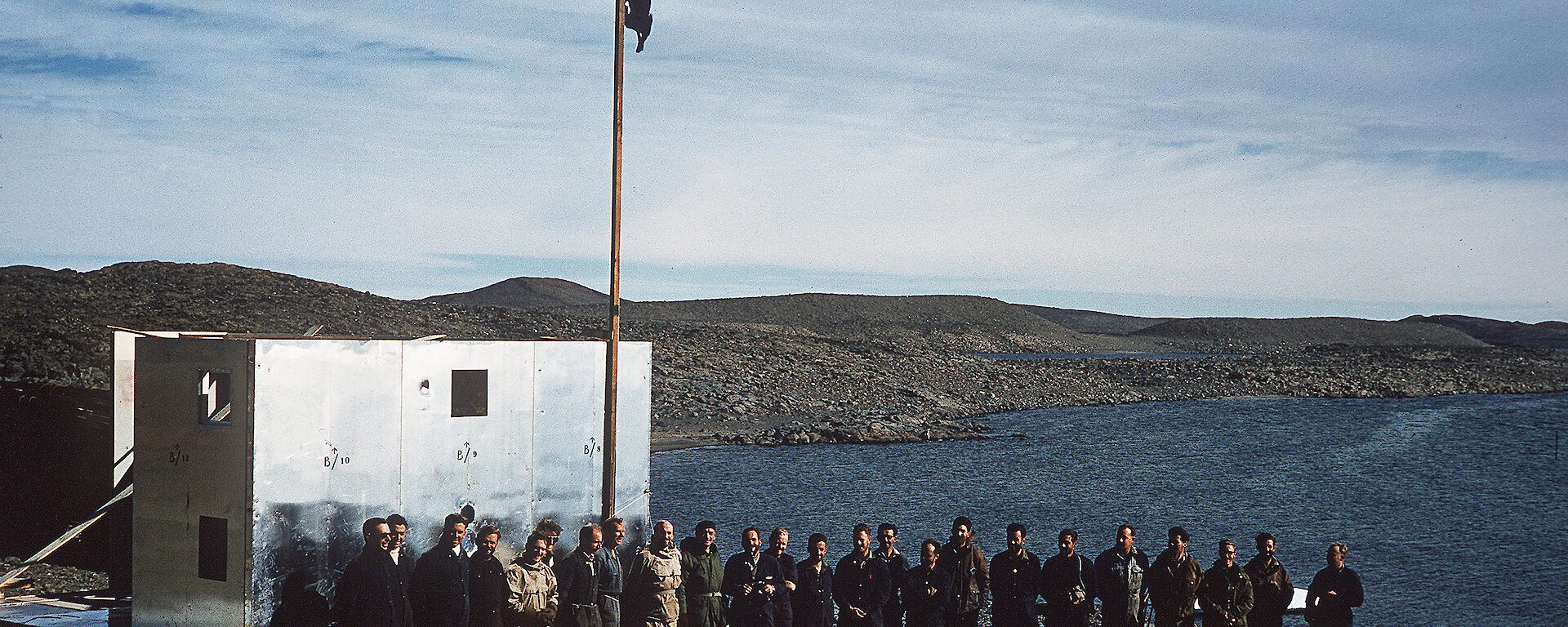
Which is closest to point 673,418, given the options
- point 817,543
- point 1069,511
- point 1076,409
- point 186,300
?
point 1069,511

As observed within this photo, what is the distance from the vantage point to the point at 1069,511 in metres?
40.4

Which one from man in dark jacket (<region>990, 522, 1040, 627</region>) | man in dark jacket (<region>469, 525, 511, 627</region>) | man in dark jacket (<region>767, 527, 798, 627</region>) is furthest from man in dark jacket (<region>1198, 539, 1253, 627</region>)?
man in dark jacket (<region>469, 525, 511, 627</region>)

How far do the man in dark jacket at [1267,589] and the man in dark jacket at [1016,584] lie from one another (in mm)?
2002

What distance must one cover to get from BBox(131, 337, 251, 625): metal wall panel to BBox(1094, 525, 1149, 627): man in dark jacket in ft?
27.6

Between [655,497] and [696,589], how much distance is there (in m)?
29.5

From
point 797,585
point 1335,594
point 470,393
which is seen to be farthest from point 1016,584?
point 470,393

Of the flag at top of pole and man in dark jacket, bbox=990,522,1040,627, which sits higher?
the flag at top of pole

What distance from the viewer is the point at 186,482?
1110cm

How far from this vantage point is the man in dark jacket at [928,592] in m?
10.7

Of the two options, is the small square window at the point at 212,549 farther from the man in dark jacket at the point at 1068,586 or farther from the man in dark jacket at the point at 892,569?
the man in dark jacket at the point at 1068,586

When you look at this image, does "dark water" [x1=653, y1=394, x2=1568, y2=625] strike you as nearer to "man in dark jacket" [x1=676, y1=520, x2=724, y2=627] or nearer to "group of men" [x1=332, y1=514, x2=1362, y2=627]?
"group of men" [x1=332, y1=514, x2=1362, y2=627]

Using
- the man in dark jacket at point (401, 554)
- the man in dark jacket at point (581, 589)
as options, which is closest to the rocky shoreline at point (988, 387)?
the man in dark jacket at point (401, 554)

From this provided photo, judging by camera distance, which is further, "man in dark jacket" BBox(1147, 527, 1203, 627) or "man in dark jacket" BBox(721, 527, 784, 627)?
"man in dark jacket" BBox(721, 527, 784, 627)

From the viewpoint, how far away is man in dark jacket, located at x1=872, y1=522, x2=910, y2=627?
10688 millimetres
